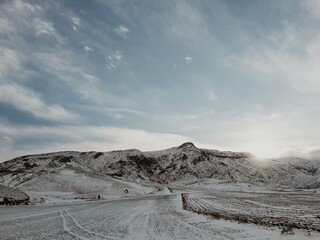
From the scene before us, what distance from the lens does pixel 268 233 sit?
15.5 metres

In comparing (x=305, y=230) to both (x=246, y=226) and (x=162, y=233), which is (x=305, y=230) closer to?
(x=246, y=226)

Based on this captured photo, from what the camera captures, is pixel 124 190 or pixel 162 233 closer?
pixel 162 233

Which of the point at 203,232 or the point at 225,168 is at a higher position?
the point at 225,168

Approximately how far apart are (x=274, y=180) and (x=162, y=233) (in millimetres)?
193608


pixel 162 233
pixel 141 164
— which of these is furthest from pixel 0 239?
pixel 141 164

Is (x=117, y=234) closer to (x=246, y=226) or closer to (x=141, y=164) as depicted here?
(x=246, y=226)

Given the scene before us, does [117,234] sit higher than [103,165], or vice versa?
[103,165]

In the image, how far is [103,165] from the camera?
187375mm

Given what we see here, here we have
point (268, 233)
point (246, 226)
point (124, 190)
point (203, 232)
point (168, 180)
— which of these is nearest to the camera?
point (268, 233)

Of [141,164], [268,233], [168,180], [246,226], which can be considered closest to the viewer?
[268,233]

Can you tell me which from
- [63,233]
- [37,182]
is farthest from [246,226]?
[37,182]

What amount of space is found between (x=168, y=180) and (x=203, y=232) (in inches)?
6463

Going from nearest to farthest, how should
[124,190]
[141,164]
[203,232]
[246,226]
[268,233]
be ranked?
1. [268,233]
2. [203,232]
3. [246,226]
4. [124,190]
5. [141,164]

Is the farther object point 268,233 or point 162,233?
point 162,233
